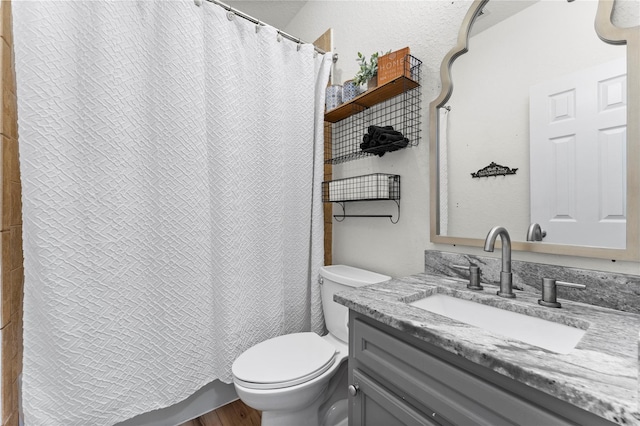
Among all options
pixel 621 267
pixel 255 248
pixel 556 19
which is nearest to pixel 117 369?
pixel 255 248

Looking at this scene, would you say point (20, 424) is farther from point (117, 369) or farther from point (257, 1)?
point (257, 1)

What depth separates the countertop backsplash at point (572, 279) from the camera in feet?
2.48

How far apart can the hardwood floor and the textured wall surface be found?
0.95 metres

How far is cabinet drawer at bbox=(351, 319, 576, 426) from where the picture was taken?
524 mm

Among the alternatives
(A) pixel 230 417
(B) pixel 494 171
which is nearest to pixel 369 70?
(B) pixel 494 171

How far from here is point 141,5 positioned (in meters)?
1.21

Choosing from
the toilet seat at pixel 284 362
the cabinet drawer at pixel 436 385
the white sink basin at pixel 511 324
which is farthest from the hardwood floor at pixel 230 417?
the white sink basin at pixel 511 324

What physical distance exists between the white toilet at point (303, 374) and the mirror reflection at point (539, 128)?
0.61 meters

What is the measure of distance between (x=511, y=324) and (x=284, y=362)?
87cm

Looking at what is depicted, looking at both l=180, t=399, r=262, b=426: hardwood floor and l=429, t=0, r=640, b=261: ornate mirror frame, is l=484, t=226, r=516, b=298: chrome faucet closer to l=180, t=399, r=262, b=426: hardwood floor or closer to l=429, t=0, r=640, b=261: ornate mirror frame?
l=429, t=0, r=640, b=261: ornate mirror frame

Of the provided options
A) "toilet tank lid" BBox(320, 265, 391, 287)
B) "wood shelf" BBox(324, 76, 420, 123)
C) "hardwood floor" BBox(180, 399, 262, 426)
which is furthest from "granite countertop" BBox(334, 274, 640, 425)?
"hardwood floor" BBox(180, 399, 262, 426)

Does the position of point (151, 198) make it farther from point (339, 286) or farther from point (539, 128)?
point (539, 128)

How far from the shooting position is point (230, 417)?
146 centimetres

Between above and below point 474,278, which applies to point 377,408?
below
